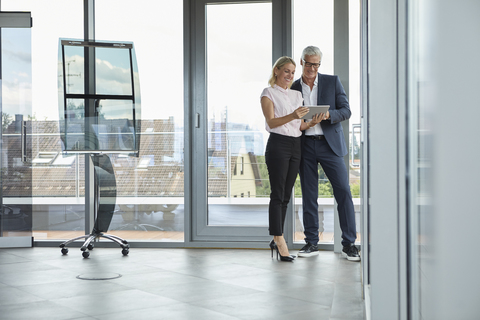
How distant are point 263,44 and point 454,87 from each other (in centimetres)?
356

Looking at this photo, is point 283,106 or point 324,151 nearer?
point 283,106

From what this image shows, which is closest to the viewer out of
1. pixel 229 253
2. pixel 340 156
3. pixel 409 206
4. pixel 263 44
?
pixel 409 206

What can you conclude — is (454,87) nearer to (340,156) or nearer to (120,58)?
(340,156)

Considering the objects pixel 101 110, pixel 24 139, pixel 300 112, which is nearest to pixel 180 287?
pixel 300 112

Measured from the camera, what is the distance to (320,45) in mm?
3707

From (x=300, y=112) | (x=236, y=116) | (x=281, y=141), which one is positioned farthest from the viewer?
(x=236, y=116)

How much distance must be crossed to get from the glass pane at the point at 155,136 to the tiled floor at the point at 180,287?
43cm

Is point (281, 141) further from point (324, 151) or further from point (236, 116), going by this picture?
point (236, 116)

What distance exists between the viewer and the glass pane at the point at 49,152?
4062 mm

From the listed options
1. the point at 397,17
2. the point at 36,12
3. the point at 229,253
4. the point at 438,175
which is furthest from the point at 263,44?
the point at 438,175

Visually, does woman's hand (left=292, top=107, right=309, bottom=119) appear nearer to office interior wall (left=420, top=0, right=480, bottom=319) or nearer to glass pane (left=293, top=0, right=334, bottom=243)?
glass pane (left=293, top=0, right=334, bottom=243)

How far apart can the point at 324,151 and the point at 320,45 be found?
92 cm

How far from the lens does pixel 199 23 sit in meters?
3.91

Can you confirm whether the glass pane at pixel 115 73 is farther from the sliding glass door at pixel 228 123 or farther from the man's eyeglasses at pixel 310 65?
the man's eyeglasses at pixel 310 65
